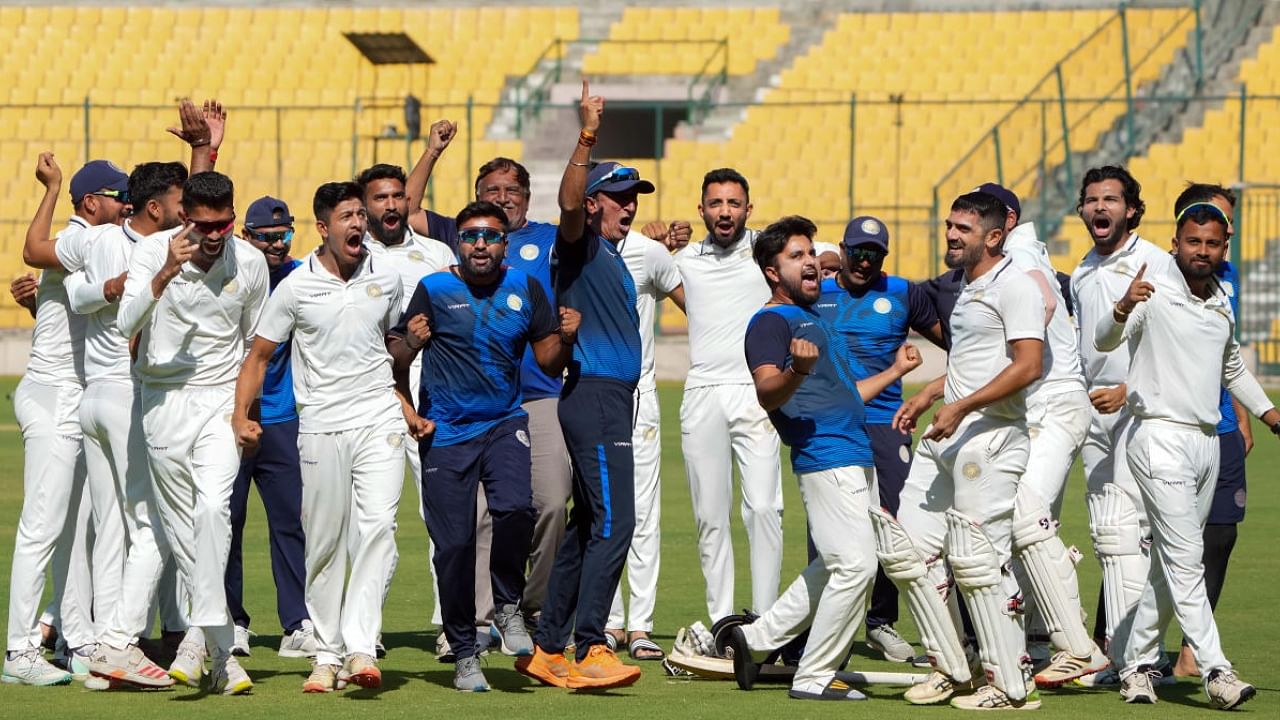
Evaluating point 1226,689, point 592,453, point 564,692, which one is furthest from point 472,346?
point 1226,689

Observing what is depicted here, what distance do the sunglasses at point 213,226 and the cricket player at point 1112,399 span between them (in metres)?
3.80

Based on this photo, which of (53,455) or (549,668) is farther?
(53,455)

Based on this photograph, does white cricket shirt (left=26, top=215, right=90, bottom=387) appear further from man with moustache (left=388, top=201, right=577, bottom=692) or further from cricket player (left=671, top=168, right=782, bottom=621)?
cricket player (left=671, top=168, right=782, bottom=621)

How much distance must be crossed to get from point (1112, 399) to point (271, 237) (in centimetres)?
418

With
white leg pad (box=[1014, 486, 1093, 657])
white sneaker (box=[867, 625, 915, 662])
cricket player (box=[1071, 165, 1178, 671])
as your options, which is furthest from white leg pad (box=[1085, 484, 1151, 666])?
white sneaker (box=[867, 625, 915, 662])

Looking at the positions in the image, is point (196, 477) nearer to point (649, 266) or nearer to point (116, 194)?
point (116, 194)

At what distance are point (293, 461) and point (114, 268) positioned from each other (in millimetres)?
1505

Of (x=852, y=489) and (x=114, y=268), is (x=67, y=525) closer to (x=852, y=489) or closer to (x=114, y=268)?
(x=114, y=268)

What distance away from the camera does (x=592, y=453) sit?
8.10 meters

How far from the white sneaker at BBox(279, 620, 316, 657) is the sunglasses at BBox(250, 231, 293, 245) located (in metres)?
1.91

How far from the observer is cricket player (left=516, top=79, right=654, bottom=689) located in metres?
8.02

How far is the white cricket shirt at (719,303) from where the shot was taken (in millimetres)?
9562

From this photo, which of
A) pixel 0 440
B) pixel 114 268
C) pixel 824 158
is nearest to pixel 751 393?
pixel 114 268

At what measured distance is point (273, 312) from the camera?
810cm
